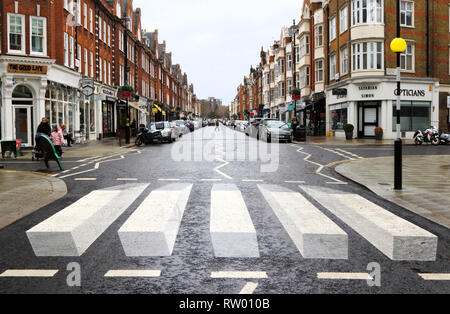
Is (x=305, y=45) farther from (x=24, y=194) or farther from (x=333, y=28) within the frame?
(x=24, y=194)

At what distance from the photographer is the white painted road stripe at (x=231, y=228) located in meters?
5.27

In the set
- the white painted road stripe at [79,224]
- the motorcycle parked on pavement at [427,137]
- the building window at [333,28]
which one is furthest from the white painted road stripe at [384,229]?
the building window at [333,28]

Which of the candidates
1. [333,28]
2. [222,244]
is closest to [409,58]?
[333,28]

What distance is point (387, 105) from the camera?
33.2 metres

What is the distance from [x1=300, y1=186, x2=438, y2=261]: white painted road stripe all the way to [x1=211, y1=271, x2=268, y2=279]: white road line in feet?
5.40

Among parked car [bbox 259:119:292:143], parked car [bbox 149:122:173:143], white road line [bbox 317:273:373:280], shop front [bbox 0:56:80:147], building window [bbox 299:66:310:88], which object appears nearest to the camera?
white road line [bbox 317:273:373:280]

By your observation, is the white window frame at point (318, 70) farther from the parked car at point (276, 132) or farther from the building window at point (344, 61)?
the parked car at point (276, 132)

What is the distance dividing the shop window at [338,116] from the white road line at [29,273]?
3356cm

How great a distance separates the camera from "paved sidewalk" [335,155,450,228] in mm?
7824

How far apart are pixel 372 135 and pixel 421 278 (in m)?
31.5

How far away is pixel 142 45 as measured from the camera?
188ft

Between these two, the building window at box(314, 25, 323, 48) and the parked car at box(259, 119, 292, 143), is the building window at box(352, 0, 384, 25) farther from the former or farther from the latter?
the parked car at box(259, 119, 292, 143)

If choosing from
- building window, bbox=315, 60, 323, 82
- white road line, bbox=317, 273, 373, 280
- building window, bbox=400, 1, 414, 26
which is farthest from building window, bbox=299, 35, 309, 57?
white road line, bbox=317, 273, 373, 280

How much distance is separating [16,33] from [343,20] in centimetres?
2443
